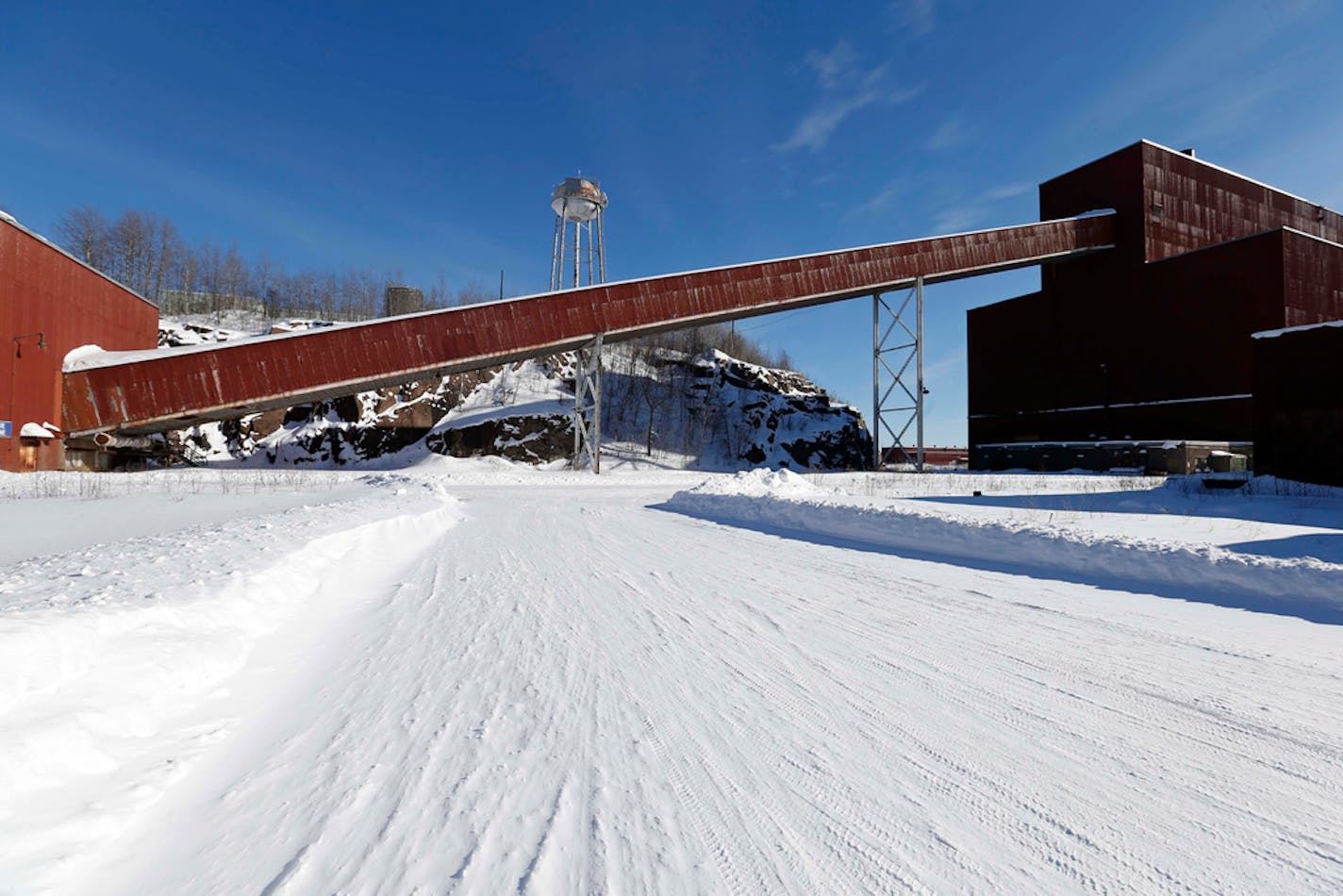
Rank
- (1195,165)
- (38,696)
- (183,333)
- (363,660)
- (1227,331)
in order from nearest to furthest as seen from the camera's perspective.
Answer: (38,696)
(363,660)
(1227,331)
(1195,165)
(183,333)

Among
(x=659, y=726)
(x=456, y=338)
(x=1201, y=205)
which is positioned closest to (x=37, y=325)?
(x=456, y=338)

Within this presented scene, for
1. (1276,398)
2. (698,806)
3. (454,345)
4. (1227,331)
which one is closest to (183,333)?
(454,345)

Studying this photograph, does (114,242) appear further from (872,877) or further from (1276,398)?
(1276,398)

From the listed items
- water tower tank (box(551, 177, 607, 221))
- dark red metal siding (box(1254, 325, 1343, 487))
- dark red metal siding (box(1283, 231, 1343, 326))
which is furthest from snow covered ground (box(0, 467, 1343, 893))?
water tower tank (box(551, 177, 607, 221))

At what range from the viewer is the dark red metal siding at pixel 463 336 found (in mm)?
20969

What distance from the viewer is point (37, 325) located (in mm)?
20281

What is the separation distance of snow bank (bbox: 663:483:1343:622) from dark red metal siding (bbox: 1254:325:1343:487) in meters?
14.9

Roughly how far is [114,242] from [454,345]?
4812 cm

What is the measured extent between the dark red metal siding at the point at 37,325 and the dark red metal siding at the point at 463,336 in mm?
980

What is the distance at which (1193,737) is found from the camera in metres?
2.50

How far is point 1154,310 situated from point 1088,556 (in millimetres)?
32711

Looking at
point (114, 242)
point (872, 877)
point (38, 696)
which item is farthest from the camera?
point (114, 242)

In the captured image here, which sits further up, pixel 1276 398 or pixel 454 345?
pixel 454 345

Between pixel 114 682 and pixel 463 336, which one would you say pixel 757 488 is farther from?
pixel 463 336
